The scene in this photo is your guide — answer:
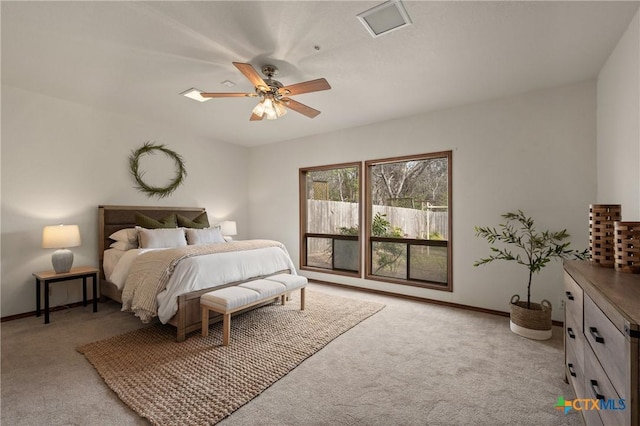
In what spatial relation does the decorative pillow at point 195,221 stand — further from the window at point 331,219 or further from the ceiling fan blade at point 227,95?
the ceiling fan blade at point 227,95

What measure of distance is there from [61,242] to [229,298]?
2276mm

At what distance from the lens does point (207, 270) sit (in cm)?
298

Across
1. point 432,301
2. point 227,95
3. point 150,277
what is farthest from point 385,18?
point 432,301

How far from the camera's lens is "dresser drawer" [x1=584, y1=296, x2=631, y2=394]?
0.97m

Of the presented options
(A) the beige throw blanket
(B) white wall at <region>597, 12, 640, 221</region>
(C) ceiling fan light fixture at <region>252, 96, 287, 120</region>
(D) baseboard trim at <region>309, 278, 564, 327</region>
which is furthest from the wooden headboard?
(B) white wall at <region>597, 12, 640, 221</region>

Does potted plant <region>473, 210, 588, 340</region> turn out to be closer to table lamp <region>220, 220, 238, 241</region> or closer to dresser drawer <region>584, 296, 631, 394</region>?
dresser drawer <region>584, 296, 631, 394</region>

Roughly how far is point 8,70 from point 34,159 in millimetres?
1029

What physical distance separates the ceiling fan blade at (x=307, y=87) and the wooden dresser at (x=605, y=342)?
2.18 meters

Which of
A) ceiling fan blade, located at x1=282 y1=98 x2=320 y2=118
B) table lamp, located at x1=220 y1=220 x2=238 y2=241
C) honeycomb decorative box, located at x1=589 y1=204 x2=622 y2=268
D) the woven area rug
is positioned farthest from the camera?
table lamp, located at x1=220 y1=220 x2=238 y2=241

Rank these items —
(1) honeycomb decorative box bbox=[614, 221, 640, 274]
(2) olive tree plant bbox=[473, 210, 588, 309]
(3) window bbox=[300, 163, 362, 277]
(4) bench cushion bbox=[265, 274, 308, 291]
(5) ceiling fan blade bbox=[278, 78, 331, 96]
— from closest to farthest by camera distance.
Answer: (1) honeycomb decorative box bbox=[614, 221, 640, 274]
(5) ceiling fan blade bbox=[278, 78, 331, 96]
(2) olive tree plant bbox=[473, 210, 588, 309]
(4) bench cushion bbox=[265, 274, 308, 291]
(3) window bbox=[300, 163, 362, 277]

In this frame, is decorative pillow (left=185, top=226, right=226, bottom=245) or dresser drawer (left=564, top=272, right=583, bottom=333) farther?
decorative pillow (left=185, top=226, right=226, bottom=245)

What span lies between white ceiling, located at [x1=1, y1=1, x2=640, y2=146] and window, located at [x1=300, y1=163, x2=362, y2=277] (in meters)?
1.61

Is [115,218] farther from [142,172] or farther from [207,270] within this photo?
[207,270]

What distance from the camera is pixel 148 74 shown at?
297 cm
